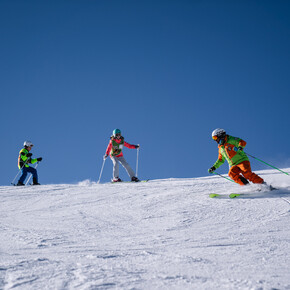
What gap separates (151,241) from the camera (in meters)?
4.07

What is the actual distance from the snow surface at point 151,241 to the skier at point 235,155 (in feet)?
1.09

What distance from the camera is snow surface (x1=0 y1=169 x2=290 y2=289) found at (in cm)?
264

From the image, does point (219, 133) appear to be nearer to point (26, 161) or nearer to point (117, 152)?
point (117, 152)

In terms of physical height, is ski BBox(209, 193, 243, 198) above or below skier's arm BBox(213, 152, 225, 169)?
below

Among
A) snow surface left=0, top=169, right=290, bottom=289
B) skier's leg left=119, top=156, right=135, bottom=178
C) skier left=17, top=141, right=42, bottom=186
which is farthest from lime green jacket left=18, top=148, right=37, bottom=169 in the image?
snow surface left=0, top=169, right=290, bottom=289

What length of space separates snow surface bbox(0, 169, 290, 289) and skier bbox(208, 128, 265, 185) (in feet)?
1.09

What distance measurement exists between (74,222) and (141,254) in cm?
238

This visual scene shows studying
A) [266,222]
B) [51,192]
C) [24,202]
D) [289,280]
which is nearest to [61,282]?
[289,280]

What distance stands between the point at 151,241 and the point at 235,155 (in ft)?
15.1

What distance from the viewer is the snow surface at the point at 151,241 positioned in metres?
2.64

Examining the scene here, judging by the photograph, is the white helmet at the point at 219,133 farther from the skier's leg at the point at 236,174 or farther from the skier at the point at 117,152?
the skier at the point at 117,152

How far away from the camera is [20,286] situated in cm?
246

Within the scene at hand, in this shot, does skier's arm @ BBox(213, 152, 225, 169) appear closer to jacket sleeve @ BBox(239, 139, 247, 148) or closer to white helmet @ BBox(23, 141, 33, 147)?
jacket sleeve @ BBox(239, 139, 247, 148)

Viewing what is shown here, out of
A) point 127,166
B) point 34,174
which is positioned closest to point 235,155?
point 127,166
